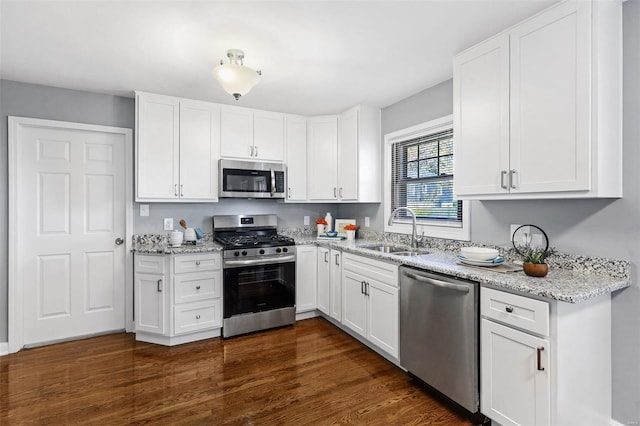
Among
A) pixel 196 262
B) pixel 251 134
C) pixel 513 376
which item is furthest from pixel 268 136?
pixel 513 376

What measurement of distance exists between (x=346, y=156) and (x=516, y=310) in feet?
8.05

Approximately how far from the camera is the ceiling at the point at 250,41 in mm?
1821

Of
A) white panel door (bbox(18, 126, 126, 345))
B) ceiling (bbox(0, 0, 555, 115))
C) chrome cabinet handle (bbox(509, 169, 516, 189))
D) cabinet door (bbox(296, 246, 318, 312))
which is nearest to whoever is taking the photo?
ceiling (bbox(0, 0, 555, 115))

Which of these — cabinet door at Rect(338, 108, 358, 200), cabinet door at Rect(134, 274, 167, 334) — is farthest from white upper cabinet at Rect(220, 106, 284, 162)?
cabinet door at Rect(134, 274, 167, 334)

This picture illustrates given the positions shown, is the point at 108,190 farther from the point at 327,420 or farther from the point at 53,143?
the point at 327,420

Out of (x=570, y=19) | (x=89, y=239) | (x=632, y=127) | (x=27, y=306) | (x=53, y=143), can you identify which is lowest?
(x=27, y=306)

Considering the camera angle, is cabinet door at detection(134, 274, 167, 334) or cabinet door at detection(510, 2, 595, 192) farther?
cabinet door at detection(134, 274, 167, 334)

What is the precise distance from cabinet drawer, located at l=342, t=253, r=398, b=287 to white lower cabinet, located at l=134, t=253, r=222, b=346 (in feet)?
4.34

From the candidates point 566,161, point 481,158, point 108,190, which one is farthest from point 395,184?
point 108,190

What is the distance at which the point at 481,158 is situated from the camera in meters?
2.15

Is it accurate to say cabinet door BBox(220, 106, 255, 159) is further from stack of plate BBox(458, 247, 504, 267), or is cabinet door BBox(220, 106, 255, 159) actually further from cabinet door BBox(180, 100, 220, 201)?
stack of plate BBox(458, 247, 504, 267)

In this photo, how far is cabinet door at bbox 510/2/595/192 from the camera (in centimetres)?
163

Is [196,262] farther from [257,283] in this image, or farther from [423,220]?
[423,220]

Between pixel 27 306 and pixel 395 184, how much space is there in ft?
12.6
